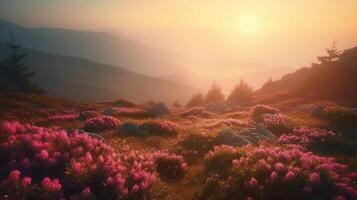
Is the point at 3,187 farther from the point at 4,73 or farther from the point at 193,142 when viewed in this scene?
the point at 4,73

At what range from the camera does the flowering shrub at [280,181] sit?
1105cm

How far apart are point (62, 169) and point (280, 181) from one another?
6600mm

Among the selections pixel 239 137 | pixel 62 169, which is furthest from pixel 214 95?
pixel 62 169

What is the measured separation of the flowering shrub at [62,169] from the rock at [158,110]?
32.3 meters

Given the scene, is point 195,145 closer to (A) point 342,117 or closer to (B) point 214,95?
(A) point 342,117

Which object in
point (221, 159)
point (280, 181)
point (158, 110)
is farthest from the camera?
point (158, 110)

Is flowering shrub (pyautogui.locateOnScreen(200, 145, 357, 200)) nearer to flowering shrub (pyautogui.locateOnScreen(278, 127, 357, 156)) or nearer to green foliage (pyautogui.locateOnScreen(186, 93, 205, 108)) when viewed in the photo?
flowering shrub (pyautogui.locateOnScreen(278, 127, 357, 156))

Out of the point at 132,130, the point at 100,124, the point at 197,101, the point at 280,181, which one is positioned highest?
the point at 280,181

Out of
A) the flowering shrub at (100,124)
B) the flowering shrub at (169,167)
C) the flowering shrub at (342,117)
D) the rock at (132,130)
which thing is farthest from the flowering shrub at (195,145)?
the flowering shrub at (342,117)

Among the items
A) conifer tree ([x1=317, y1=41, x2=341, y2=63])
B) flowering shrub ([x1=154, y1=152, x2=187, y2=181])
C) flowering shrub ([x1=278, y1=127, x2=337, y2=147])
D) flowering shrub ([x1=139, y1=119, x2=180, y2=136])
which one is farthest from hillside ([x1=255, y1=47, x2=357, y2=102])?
flowering shrub ([x1=154, y1=152, x2=187, y2=181])

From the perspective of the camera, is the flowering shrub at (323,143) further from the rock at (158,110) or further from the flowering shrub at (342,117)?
the rock at (158,110)

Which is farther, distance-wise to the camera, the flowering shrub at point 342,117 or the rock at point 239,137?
the flowering shrub at point 342,117

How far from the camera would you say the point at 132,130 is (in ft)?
78.3

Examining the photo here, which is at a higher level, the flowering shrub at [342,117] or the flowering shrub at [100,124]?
the flowering shrub at [342,117]
